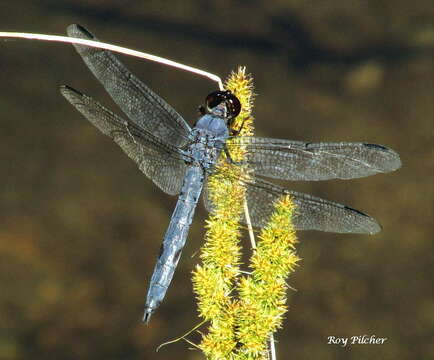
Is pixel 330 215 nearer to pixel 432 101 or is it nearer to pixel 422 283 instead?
pixel 422 283

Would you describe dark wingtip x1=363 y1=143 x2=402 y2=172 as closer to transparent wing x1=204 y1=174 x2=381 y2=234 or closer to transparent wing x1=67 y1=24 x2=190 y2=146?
transparent wing x1=204 y1=174 x2=381 y2=234

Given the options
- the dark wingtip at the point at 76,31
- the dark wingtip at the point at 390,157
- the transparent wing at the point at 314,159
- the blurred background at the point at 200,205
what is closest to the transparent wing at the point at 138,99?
the dark wingtip at the point at 76,31

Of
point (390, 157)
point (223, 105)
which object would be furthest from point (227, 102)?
point (390, 157)

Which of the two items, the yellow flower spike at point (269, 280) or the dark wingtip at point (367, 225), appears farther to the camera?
the dark wingtip at point (367, 225)

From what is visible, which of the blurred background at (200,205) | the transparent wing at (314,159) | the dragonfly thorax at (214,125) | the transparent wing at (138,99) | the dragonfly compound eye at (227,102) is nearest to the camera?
the dragonfly compound eye at (227,102)

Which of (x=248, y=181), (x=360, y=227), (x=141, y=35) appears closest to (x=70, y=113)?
(x=141, y=35)

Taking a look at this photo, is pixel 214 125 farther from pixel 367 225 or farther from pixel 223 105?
pixel 367 225

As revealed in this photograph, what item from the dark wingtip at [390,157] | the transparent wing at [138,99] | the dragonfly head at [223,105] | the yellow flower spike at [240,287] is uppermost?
the transparent wing at [138,99]

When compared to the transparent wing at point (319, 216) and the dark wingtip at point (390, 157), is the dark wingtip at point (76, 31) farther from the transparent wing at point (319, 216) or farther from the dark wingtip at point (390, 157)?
the dark wingtip at point (390, 157)
